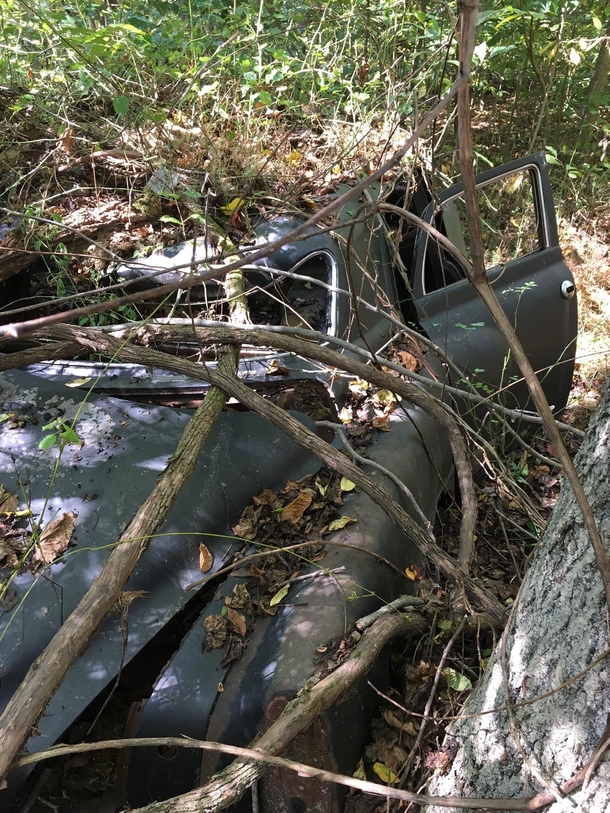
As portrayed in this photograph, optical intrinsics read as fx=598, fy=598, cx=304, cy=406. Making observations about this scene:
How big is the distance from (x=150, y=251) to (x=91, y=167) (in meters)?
0.93

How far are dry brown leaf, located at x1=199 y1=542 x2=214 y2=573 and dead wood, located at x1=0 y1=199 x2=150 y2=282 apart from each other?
68.9 inches

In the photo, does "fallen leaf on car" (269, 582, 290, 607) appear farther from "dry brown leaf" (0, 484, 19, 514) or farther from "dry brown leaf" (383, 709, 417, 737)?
"dry brown leaf" (0, 484, 19, 514)

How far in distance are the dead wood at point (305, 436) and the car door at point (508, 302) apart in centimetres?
72

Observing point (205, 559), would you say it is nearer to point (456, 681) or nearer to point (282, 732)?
point (282, 732)

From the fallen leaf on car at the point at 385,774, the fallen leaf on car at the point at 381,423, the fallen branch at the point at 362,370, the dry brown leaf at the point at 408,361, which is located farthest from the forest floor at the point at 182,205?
the fallen leaf on car at the point at 385,774

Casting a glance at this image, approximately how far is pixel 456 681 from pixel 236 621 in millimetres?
681

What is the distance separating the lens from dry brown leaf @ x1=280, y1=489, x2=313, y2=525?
2078 mm

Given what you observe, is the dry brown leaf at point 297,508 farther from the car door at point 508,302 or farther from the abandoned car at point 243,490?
the car door at point 508,302

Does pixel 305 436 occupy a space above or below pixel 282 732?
above

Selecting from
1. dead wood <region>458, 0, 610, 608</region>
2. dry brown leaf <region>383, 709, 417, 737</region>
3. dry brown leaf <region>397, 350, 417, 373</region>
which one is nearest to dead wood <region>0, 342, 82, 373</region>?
dry brown leaf <region>397, 350, 417, 373</region>

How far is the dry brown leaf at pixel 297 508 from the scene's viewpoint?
2.08 meters

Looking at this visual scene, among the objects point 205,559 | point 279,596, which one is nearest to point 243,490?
point 205,559

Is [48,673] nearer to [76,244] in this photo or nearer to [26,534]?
[26,534]

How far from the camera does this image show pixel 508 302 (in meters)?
3.11
